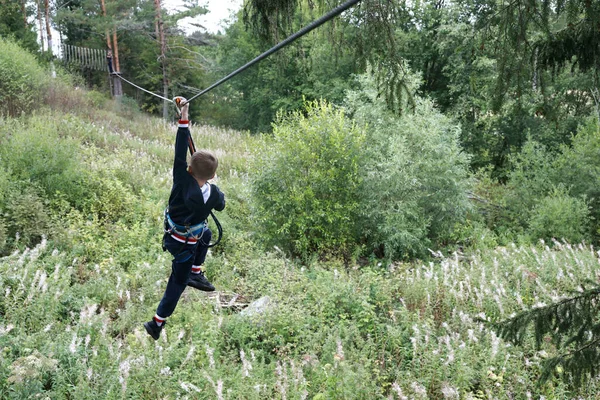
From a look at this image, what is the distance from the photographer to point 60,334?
4.92 metres

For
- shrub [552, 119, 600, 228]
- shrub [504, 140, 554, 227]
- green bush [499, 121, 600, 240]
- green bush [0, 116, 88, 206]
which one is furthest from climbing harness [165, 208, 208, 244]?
shrub [552, 119, 600, 228]

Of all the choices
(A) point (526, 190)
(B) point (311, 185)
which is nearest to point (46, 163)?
A: (B) point (311, 185)

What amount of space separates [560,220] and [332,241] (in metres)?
5.69

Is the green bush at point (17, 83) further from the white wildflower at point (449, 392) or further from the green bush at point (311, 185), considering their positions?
the white wildflower at point (449, 392)

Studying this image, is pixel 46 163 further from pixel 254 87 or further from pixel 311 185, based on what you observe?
pixel 254 87

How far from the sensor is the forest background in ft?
11.8

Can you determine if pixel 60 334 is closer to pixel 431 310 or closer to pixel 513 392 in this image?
pixel 431 310

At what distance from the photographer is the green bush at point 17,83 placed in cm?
1261

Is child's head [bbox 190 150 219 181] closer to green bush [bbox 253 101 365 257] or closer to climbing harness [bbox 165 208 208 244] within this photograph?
climbing harness [bbox 165 208 208 244]

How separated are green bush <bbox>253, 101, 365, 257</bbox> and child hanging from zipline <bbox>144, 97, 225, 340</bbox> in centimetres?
521

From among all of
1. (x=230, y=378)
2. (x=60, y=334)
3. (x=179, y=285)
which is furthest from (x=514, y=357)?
(x=60, y=334)

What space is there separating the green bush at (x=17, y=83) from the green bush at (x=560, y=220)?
14.3 meters

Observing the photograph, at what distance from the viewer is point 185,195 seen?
290 centimetres

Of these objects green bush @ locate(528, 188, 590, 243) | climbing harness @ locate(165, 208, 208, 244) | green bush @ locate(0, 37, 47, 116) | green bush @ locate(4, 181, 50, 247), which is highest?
green bush @ locate(0, 37, 47, 116)
